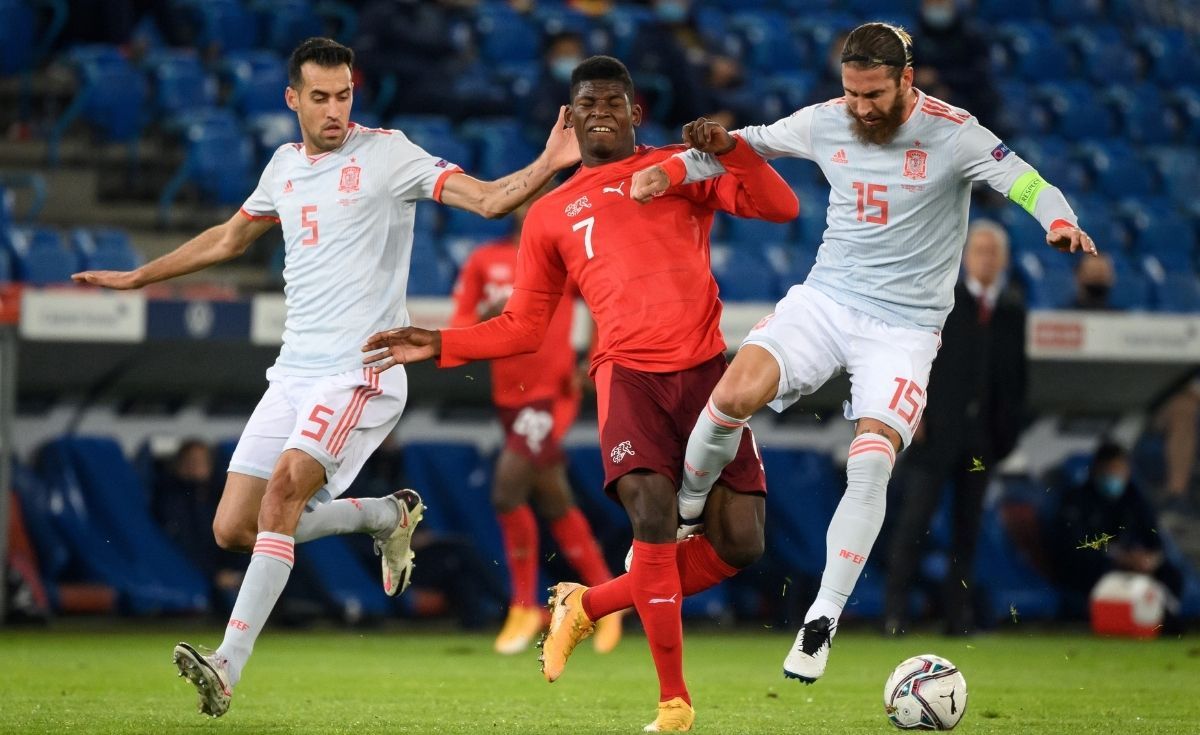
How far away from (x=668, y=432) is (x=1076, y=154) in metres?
10.9

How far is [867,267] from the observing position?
6.51 metres

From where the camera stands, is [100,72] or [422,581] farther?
[100,72]

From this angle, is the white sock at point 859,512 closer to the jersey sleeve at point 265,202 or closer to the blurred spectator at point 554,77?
the jersey sleeve at point 265,202

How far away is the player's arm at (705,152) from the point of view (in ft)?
20.4

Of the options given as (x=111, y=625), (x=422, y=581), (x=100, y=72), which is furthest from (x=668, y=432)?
(x=100, y=72)

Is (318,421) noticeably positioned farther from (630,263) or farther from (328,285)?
(630,263)

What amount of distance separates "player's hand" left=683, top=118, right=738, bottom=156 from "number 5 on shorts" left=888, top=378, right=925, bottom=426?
1015mm

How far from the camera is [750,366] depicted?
20.6ft

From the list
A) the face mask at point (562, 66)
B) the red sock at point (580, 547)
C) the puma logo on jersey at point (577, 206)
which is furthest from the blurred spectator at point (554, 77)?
the puma logo on jersey at point (577, 206)

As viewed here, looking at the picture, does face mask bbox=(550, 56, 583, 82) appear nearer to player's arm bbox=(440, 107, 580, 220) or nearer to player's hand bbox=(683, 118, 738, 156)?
player's arm bbox=(440, 107, 580, 220)

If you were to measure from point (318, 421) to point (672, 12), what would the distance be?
1022 cm

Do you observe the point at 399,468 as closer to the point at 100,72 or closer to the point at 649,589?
the point at 100,72

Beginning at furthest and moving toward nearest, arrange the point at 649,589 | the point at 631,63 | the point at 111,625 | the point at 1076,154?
the point at 1076,154 < the point at 631,63 < the point at 111,625 < the point at 649,589

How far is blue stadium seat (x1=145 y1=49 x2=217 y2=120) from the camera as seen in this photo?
525 inches
